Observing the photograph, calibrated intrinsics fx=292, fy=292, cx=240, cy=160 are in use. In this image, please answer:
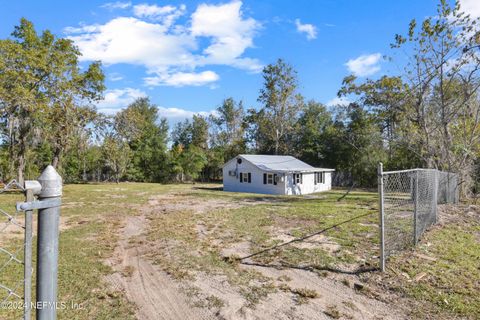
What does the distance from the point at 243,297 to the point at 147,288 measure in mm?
1363

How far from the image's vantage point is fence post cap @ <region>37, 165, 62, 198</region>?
4.39 feet

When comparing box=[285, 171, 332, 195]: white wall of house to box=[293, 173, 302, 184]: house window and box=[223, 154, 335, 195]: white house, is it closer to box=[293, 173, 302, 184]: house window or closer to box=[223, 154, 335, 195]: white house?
box=[223, 154, 335, 195]: white house

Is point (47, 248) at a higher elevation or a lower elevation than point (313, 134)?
lower

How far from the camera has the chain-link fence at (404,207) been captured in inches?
191

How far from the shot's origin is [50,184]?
4.43 feet

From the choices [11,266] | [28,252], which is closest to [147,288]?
[11,266]

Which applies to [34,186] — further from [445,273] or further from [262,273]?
[445,273]

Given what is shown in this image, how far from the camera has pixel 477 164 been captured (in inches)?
603

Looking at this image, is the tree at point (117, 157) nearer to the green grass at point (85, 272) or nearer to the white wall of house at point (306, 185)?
the white wall of house at point (306, 185)

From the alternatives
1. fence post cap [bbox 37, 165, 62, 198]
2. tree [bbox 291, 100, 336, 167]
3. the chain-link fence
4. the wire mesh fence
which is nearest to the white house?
tree [bbox 291, 100, 336, 167]

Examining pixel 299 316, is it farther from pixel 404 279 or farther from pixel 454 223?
pixel 454 223

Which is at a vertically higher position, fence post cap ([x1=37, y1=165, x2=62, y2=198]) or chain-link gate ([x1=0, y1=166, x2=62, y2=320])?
fence post cap ([x1=37, y1=165, x2=62, y2=198])

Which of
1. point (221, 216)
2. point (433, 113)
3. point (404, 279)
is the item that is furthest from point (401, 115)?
point (404, 279)

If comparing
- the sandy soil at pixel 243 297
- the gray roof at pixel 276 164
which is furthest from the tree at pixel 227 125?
the sandy soil at pixel 243 297
